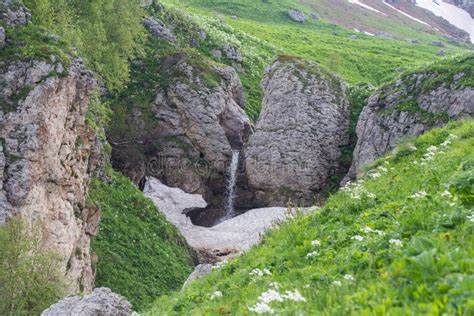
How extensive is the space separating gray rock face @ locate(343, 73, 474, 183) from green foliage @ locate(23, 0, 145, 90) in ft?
81.1

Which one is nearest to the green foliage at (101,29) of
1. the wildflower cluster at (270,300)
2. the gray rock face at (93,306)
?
the gray rock face at (93,306)

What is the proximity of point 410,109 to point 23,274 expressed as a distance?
1319 inches

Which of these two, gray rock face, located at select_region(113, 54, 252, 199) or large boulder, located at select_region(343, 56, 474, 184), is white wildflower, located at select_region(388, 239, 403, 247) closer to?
large boulder, located at select_region(343, 56, 474, 184)

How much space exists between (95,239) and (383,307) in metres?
28.4

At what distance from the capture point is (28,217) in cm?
2078

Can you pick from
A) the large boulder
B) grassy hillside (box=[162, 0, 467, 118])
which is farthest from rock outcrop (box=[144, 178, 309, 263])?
grassy hillside (box=[162, 0, 467, 118])

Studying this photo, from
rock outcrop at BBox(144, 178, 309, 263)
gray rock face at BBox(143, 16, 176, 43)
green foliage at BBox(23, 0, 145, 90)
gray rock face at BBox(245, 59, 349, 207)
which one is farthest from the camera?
gray rock face at BBox(143, 16, 176, 43)

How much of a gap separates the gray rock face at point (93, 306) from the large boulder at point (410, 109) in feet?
89.0

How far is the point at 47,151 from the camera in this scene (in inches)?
888

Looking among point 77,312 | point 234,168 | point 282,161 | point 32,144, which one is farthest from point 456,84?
point 77,312

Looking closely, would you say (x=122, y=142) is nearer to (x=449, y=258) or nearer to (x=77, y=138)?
(x=77, y=138)

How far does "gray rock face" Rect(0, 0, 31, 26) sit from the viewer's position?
2453 centimetres

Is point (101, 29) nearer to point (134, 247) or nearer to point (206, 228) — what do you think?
point (134, 247)

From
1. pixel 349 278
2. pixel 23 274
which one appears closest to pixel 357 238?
pixel 349 278
